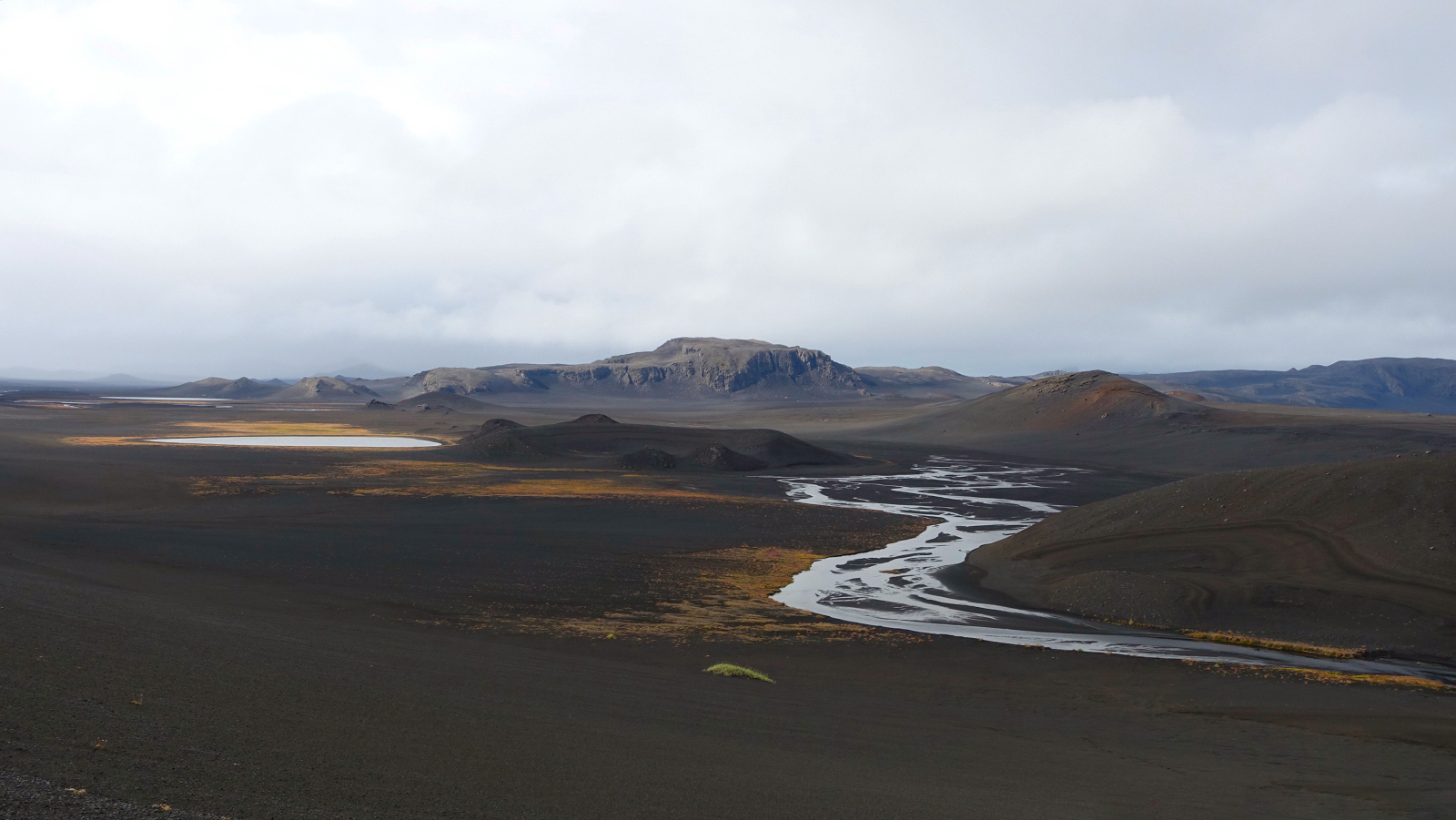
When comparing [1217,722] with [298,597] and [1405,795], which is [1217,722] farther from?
[298,597]

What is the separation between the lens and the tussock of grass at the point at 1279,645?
62.8 feet

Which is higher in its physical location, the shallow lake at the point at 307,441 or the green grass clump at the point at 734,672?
the shallow lake at the point at 307,441

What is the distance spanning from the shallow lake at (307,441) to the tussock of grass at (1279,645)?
78.4 m

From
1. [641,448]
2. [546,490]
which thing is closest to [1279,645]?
[546,490]

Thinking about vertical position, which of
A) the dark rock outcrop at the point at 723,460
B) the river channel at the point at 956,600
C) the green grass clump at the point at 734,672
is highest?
the dark rock outcrop at the point at 723,460

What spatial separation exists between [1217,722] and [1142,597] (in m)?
9.57

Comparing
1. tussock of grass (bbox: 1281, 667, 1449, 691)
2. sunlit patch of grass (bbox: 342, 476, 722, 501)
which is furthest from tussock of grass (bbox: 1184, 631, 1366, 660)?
sunlit patch of grass (bbox: 342, 476, 722, 501)

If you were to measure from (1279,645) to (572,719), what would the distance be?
54.5 ft

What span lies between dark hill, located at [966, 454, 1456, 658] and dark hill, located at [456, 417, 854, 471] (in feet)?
133

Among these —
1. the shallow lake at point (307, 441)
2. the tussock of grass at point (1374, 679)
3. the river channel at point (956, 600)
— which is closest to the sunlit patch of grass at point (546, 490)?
the river channel at point (956, 600)

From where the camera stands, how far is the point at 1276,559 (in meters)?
24.5

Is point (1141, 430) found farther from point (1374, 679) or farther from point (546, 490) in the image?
point (1374, 679)

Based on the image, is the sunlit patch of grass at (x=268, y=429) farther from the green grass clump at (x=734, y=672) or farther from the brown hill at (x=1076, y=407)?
the green grass clump at (x=734, y=672)

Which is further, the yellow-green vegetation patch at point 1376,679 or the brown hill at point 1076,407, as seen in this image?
the brown hill at point 1076,407
